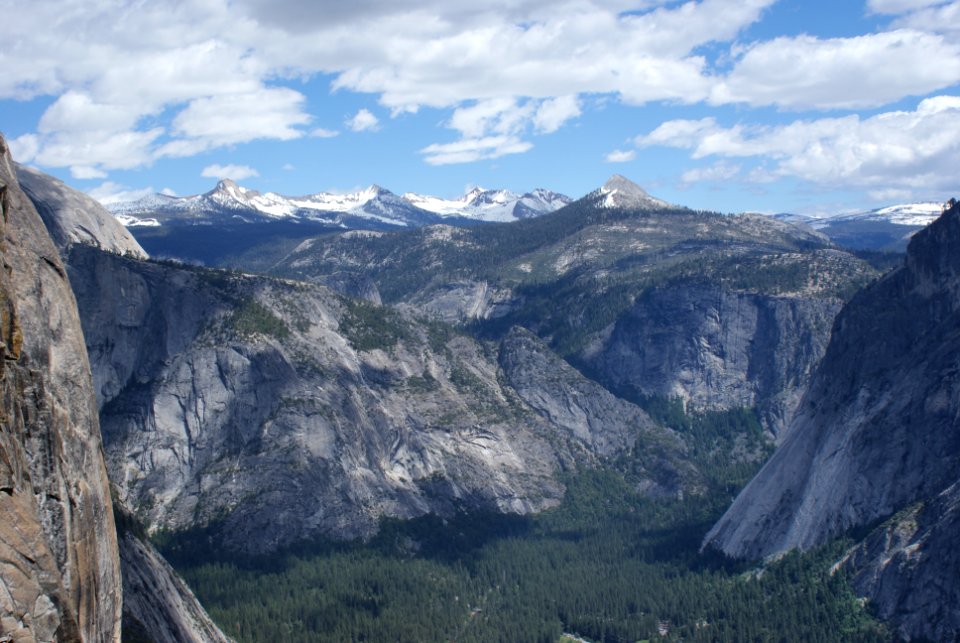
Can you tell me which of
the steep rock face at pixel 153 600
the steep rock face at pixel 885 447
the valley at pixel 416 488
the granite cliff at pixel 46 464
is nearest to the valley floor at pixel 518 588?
the valley at pixel 416 488

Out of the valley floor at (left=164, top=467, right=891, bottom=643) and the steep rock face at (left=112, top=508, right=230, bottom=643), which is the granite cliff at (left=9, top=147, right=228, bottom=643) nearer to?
the steep rock face at (left=112, top=508, right=230, bottom=643)

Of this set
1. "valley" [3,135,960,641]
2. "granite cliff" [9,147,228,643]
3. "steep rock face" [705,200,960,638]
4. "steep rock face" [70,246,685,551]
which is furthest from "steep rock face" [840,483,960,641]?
"granite cliff" [9,147,228,643]

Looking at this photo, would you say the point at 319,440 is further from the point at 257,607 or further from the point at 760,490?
the point at 760,490

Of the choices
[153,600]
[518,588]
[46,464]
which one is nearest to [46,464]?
[46,464]

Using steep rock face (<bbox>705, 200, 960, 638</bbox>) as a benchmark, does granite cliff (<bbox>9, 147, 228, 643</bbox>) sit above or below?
above

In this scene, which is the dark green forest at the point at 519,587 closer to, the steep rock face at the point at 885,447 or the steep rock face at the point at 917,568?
the steep rock face at the point at 917,568

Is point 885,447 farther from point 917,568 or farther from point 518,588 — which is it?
point 518,588
